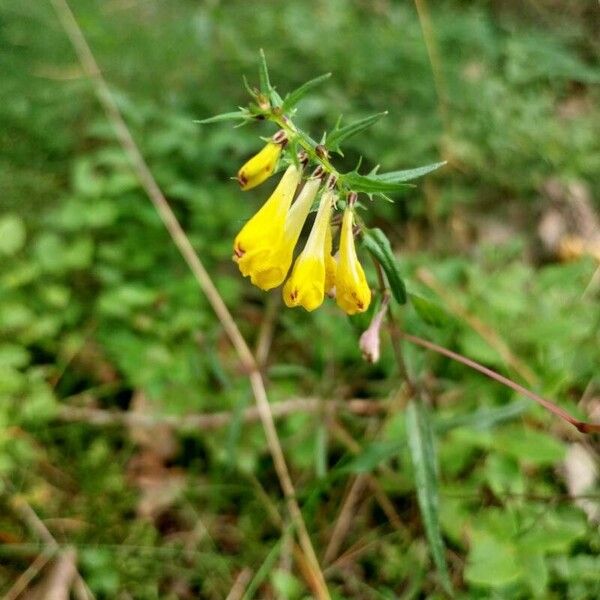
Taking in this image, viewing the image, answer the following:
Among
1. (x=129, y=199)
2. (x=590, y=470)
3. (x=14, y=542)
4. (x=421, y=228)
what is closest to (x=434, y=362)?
(x=590, y=470)

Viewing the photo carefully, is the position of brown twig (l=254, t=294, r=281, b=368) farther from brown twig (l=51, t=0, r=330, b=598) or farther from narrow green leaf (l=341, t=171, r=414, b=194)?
narrow green leaf (l=341, t=171, r=414, b=194)

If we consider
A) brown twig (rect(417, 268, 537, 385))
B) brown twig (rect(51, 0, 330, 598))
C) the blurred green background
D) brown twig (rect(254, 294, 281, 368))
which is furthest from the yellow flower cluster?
brown twig (rect(254, 294, 281, 368))

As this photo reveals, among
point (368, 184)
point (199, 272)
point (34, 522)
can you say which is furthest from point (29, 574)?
point (368, 184)

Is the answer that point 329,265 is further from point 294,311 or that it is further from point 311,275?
point 294,311

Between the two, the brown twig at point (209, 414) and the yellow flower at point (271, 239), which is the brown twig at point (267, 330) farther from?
the yellow flower at point (271, 239)

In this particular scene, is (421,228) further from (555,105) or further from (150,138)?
(150,138)
